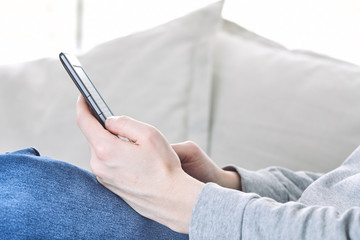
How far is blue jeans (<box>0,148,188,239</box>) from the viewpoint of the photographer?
0.52 meters

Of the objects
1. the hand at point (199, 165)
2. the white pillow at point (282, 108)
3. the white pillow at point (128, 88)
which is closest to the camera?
the hand at point (199, 165)

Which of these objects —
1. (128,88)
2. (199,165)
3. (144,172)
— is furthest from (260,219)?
(128,88)

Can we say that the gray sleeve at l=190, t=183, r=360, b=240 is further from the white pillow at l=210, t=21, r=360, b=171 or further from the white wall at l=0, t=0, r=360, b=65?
the white wall at l=0, t=0, r=360, b=65

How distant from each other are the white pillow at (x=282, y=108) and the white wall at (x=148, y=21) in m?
0.16

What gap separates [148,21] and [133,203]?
4.40 ft

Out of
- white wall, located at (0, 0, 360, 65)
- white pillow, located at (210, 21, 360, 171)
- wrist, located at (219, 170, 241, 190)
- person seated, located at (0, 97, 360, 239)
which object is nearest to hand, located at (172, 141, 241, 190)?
wrist, located at (219, 170, 241, 190)

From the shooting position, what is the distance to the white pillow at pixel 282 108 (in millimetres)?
982

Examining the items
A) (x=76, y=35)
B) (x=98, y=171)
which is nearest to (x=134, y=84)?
(x=98, y=171)

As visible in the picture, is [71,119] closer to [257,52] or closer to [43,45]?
[257,52]

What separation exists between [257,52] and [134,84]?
29 cm

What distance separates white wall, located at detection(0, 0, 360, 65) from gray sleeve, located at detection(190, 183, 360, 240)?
0.71 metres

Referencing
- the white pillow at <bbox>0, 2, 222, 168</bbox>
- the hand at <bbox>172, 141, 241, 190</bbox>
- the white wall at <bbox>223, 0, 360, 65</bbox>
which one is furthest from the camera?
the white wall at <bbox>223, 0, 360, 65</bbox>

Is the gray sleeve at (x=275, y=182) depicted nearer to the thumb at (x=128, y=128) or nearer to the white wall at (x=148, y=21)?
the thumb at (x=128, y=128)

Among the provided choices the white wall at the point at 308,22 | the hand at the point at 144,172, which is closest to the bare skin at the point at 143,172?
the hand at the point at 144,172
